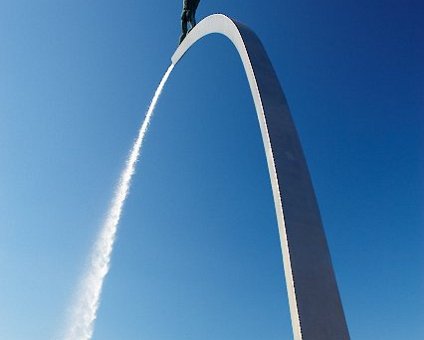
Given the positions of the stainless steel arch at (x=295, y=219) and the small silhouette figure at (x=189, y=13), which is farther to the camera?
the small silhouette figure at (x=189, y=13)

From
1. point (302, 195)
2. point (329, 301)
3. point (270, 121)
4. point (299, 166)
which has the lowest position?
point (329, 301)

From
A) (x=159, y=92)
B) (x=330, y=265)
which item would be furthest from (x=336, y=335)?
(x=159, y=92)

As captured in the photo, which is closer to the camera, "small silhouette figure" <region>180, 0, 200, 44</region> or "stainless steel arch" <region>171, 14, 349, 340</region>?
"stainless steel arch" <region>171, 14, 349, 340</region>

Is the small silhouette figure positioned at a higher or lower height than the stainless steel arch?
higher

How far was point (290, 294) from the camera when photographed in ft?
34.5

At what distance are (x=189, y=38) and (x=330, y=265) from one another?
61.6ft

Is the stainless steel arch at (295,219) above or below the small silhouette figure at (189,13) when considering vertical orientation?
below

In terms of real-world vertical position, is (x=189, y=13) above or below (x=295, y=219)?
above

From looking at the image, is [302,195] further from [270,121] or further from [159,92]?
[159,92]

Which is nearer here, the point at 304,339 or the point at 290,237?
the point at 304,339

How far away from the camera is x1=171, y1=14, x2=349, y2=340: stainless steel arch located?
10172mm

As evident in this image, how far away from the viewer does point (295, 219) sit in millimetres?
11852

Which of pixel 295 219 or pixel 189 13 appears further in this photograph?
pixel 189 13

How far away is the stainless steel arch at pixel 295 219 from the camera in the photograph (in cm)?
1017
